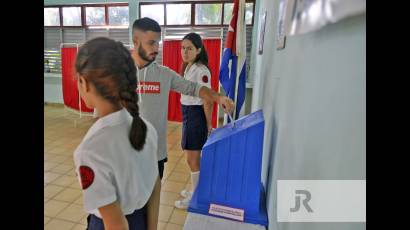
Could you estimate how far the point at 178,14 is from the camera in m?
5.24

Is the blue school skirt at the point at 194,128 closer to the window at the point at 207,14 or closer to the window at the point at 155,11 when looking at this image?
the window at the point at 207,14

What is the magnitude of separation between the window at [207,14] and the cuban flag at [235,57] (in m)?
3.18

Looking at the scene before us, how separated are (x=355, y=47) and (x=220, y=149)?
40.0 inches

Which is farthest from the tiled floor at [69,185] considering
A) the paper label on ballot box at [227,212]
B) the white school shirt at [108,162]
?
the white school shirt at [108,162]

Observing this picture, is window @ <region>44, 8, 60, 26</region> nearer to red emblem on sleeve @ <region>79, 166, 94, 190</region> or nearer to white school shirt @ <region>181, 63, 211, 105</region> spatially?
white school shirt @ <region>181, 63, 211, 105</region>

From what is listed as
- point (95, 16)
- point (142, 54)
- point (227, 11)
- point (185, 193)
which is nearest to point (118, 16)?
point (95, 16)

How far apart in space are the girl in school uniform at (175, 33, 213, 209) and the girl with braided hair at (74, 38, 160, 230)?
1.36 m

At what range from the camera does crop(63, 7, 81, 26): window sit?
5629 mm

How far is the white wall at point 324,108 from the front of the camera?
2.03ft

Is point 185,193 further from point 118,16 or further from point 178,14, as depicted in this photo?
point 118,16

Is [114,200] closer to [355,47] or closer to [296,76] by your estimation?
[355,47]

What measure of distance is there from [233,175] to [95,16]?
5.22m
